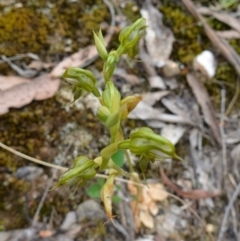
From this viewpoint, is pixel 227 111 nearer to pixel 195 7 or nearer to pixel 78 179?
pixel 195 7

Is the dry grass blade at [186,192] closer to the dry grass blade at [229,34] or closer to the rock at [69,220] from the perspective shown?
the rock at [69,220]

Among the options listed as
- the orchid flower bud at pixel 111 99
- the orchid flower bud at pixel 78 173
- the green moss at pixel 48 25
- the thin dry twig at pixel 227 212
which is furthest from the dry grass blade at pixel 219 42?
the orchid flower bud at pixel 78 173

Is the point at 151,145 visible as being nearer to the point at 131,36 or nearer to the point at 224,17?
the point at 131,36

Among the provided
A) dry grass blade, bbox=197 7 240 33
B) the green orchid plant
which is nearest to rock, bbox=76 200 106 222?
the green orchid plant

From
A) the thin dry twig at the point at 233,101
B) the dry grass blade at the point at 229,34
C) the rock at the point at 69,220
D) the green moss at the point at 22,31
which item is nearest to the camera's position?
the rock at the point at 69,220

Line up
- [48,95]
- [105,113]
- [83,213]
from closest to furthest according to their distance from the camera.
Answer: [105,113] < [83,213] < [48,95]

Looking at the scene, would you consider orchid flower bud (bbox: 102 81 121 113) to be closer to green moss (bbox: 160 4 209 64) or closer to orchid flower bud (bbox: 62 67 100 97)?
orchid flower bud (bbox: 62 67 100 97)

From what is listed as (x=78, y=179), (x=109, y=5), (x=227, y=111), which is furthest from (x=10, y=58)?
(x=227, y=111)
